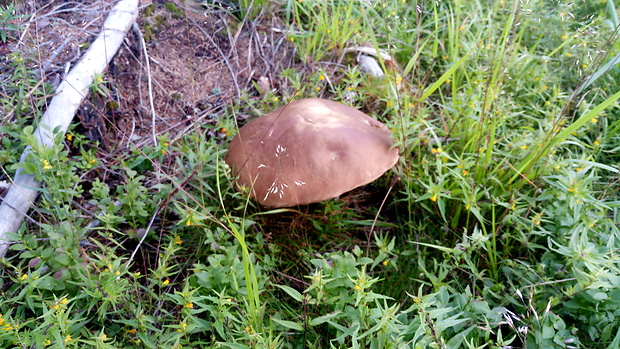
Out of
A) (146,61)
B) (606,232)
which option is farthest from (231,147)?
(606,232)

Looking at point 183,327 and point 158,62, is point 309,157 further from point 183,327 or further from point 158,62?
point 158,62

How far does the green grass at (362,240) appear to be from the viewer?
1.70 m

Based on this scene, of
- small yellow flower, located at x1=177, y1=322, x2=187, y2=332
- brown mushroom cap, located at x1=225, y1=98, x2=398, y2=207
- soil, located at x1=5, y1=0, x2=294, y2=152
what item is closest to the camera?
small yellow flower, located at x1=177, y1=322, x2=187, y2=332

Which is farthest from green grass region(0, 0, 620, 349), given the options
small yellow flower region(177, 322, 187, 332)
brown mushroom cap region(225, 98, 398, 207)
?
brown mushroom cap region(225, 98, 398, 207)

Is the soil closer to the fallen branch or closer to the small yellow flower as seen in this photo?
the fallen branch

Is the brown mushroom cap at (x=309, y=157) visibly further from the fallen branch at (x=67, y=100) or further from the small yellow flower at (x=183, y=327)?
the fallen branch at (x=67, y=100)

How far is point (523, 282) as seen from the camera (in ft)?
6.66

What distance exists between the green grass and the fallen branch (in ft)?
0.32

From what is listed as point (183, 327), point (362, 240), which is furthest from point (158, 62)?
point (183, 327)

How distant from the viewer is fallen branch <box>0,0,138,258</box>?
86.4 inches

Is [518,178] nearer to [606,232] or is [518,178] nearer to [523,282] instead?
[606,232]

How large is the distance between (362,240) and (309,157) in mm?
714

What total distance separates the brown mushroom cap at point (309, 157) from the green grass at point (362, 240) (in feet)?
0.47

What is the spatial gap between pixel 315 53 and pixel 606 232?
2316 mm
